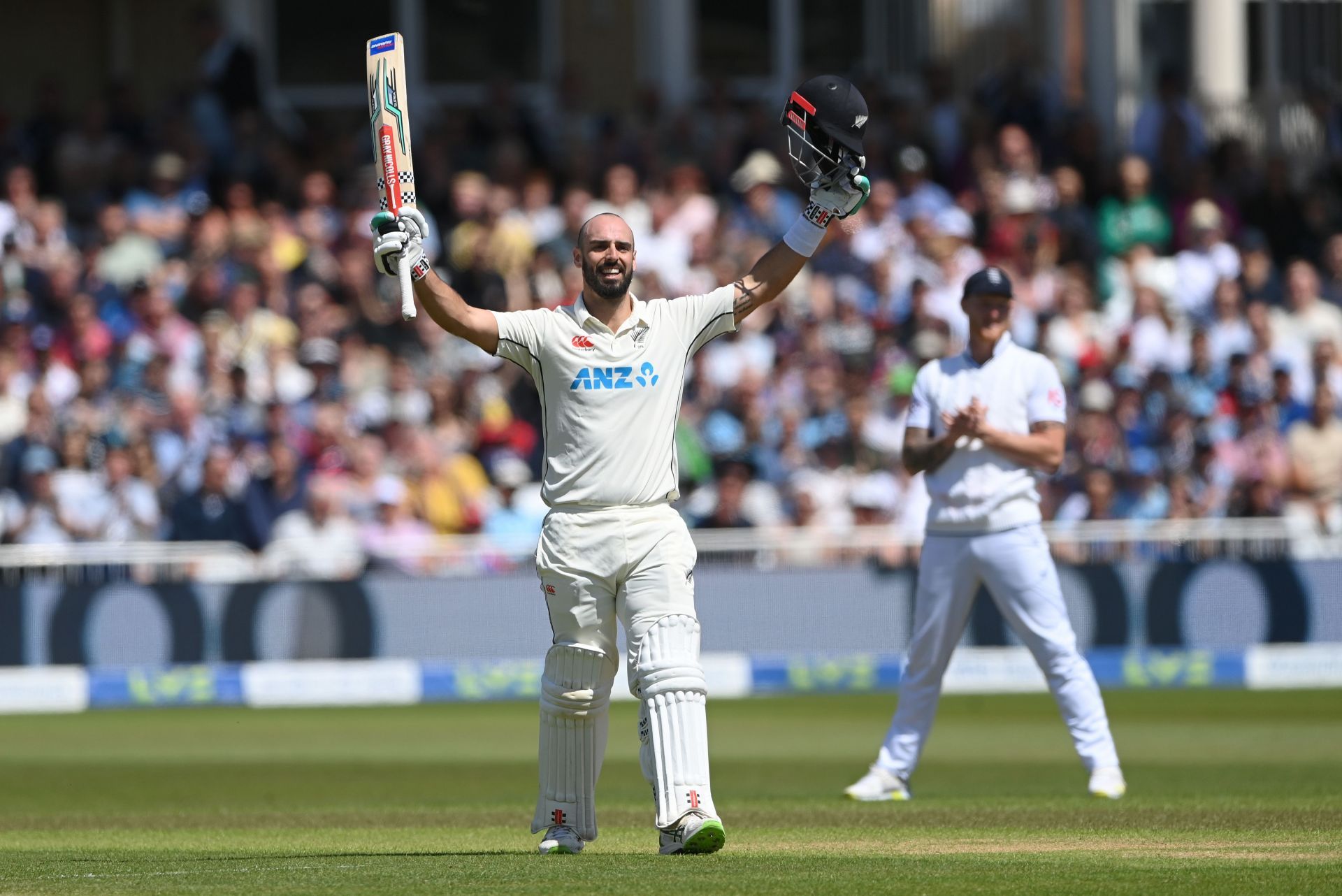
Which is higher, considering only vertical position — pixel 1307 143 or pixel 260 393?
pixel 1307 143

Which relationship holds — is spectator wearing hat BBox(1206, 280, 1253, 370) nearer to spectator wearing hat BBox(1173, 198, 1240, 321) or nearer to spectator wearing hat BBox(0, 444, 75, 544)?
spectator wearing hat BBox(1173, 198, 1240, 321)

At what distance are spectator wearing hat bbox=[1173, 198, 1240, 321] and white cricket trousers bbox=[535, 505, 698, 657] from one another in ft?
39.7

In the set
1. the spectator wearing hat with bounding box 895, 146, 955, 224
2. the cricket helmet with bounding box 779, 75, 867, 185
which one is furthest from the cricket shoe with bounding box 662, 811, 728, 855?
the spectator wearing hat with bounding box 895, 146, 955, 224

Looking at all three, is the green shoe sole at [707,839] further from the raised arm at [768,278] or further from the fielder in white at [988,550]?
the fielder in white at [988,550]

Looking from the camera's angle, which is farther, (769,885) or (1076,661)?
(1076,661)

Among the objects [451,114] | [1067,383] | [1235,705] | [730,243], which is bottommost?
[1235,705]

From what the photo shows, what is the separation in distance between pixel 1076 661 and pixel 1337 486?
26.3 ft

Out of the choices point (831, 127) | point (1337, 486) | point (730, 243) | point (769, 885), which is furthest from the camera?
point (730, 243)

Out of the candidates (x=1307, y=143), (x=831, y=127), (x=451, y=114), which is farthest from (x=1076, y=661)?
(x=1307, y=143)

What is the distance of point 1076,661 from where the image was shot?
8.60 m

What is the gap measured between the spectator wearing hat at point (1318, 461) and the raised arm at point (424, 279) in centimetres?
1037

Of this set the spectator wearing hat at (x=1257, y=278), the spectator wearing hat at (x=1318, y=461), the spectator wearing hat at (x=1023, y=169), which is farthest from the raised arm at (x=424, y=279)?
the spectator wearing hat at (x=1257, y=278)

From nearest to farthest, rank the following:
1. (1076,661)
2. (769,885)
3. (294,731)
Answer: (769,885) → (1076,661) → (294,731)

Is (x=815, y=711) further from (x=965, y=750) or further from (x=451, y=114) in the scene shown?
(x=451, y=114)
